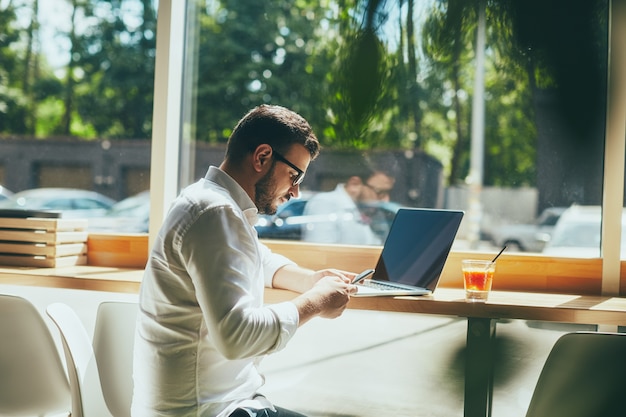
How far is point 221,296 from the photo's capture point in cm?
125

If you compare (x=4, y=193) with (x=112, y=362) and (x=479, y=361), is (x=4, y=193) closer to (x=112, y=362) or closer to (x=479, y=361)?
(x=112, y=362)

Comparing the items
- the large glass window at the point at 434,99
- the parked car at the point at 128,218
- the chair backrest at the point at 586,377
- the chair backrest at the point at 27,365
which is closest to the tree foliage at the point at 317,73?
the large glass window at the point at 434,99

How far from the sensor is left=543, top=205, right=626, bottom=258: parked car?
7.27ft

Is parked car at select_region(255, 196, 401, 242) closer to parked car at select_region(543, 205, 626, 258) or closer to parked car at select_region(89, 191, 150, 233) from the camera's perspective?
parked car at select_region(89, 191, 150, 233)

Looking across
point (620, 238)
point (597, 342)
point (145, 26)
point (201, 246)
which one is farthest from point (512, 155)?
point (201, 246)

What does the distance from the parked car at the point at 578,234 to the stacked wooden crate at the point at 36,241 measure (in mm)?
1805

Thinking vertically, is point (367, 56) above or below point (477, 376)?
above

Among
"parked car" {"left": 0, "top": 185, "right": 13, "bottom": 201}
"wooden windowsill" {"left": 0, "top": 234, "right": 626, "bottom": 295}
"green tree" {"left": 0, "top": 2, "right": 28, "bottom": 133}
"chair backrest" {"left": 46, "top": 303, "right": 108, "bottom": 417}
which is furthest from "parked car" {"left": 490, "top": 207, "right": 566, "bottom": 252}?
"green tree" {"left": 0, "top": 2, "right": 28, "bottom": 133}

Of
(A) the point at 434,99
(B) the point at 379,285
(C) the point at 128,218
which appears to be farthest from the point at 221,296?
(C) the point at 128,218

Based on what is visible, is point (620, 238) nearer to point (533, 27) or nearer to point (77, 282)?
point (533, 27)

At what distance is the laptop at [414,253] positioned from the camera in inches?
74.7

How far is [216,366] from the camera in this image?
138cm

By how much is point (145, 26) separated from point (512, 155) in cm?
186

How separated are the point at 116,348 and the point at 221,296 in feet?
2.74
